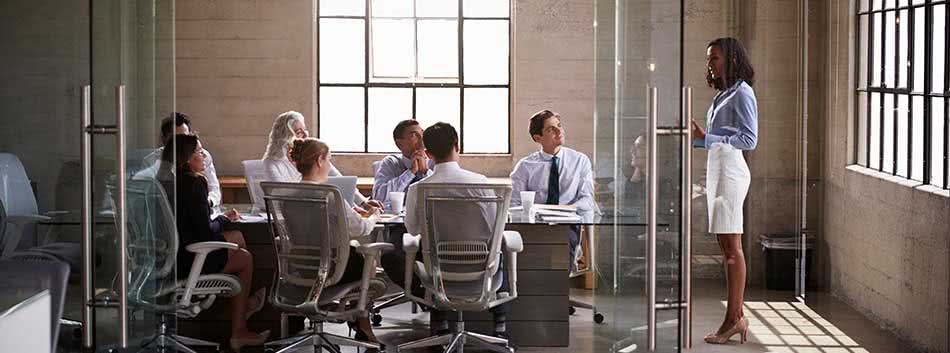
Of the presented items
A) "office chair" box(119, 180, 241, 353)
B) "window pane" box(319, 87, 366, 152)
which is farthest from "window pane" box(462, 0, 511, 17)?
"office chair" box(119, 180, 241, 353)

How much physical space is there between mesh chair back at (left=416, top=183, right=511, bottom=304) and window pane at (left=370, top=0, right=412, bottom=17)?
4.59m

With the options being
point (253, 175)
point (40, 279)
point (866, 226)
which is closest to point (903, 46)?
point (866, 226)

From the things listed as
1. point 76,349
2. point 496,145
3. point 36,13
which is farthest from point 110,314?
point 496,145

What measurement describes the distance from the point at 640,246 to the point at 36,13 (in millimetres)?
2116

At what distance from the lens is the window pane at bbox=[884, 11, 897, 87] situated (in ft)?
21.2

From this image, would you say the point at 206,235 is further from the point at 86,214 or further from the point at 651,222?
the point at 651,222

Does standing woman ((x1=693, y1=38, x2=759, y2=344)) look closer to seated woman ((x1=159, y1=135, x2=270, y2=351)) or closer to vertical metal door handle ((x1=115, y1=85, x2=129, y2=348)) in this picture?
seated woman ((x1=159, y1=135, x2=270, y2=351))

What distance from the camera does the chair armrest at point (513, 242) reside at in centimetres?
612

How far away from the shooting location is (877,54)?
6.56 m

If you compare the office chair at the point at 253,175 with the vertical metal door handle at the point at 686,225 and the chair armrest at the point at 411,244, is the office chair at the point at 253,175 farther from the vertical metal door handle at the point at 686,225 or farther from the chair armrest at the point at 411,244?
the vertical metal door handle at the point at 686,225

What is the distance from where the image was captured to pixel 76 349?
4734 mm

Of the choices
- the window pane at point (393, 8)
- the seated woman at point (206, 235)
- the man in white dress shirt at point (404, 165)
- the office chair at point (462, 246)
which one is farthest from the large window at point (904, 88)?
the window pane at point (393, 8)

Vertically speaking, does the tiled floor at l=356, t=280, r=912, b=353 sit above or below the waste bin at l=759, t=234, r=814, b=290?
below

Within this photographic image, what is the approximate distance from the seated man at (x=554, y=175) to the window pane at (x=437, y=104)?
2.68 meters
